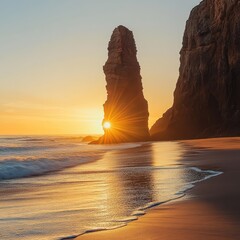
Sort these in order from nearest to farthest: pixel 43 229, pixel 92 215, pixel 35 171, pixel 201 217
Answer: pixel 43 229, pixel 201 217, pixel 92 215, pixel 35 171

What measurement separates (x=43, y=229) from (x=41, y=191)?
3921 millimetres

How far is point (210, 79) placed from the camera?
56531mm

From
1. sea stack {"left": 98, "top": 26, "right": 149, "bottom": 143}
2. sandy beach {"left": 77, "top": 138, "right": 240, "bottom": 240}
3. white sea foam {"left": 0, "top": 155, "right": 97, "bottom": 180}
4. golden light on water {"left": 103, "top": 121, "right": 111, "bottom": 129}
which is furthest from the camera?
sea stack {"left": 98, "top": 26, "right": 149, "bottom": 143}

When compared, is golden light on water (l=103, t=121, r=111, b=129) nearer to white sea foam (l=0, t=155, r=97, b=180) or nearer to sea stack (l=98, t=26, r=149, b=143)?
sea stack (l=98, t=26, r=149, b=143)

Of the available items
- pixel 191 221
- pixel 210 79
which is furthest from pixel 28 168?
pixel 210 79

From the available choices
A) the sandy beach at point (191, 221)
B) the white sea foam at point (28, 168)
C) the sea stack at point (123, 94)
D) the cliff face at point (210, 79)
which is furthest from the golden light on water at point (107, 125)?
the sandy beach at point (191, 221)

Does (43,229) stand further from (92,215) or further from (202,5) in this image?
(202,5)

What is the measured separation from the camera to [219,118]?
5453 cm

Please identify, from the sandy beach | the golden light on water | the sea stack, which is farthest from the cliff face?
the sandy beach

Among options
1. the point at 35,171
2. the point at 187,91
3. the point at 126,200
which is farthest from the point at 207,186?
the point at 187,91

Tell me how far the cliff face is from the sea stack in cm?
381

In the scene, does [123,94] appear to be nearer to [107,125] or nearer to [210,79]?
[107,125]

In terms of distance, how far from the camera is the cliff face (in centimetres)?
5316

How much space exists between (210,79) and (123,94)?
12944 mm
